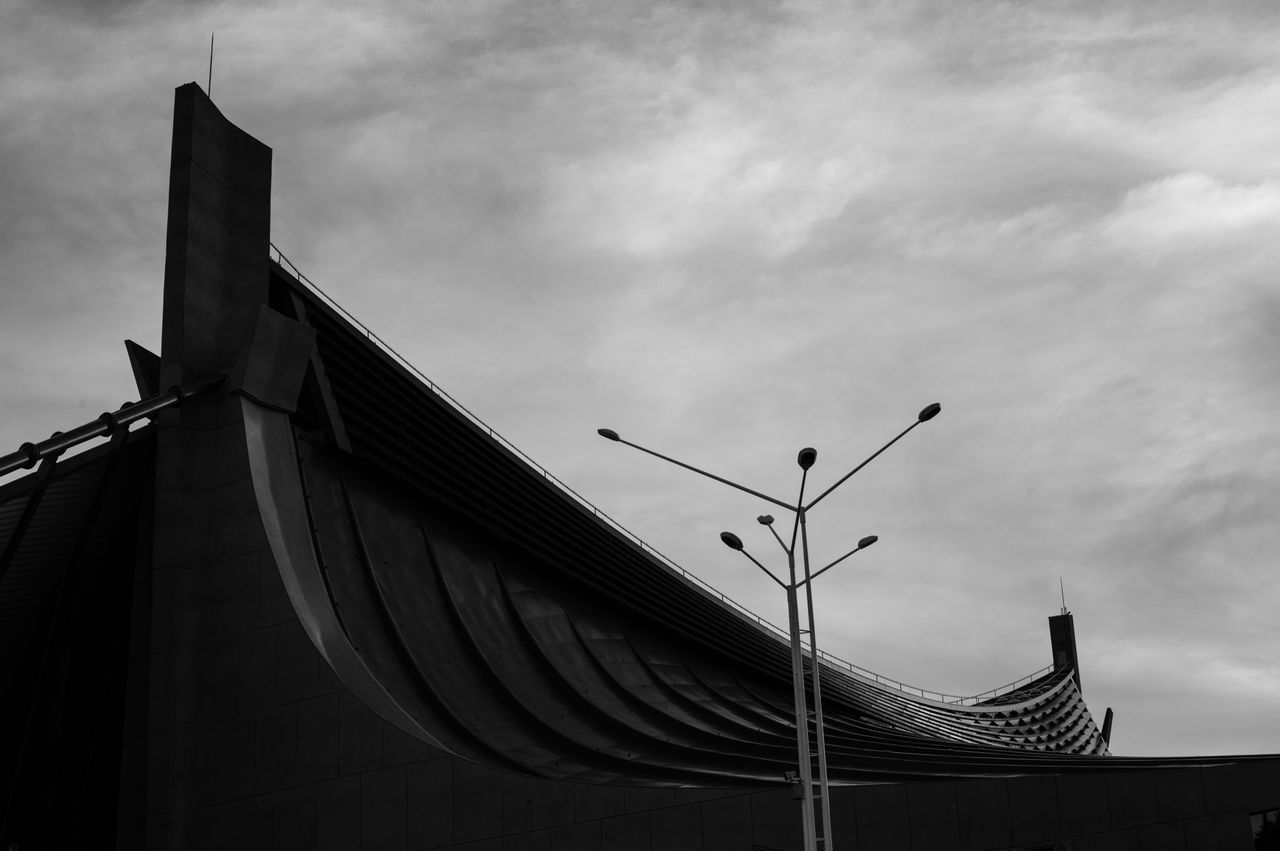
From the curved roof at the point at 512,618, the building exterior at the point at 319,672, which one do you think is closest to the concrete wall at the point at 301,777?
→ the building exterior at the point at 319,672

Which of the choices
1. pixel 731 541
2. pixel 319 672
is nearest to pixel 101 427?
pixel 319 672

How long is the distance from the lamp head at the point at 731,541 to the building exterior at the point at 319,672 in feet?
10.9

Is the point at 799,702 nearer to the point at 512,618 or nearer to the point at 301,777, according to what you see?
the point at 301,777

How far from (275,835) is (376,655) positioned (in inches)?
222

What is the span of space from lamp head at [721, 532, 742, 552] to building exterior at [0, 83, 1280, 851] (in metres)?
3.32

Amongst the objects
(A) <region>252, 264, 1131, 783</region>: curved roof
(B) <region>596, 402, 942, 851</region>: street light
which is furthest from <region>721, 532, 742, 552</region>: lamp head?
(A) <region>252, 264, 1131, 783</region>: curved roof

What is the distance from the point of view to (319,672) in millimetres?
24375

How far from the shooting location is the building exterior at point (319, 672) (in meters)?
21.8

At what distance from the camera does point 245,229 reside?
29453 millimetres

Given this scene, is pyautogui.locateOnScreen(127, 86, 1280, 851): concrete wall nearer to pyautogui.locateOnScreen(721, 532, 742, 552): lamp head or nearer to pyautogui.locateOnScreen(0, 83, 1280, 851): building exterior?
pyautogui.locateOnScreen(0, 83, 1280, 851): building exterior

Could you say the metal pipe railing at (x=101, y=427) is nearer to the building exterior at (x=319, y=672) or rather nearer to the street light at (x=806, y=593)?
the building exterior at (x=319, y=672)

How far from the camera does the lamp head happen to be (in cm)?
1933

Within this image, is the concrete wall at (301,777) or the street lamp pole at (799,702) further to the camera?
the concrete wall at (301,777)

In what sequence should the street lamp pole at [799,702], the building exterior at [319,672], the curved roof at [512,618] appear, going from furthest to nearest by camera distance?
the curved roof at [512,618], the building exterior at [319,672], the street lamp pole at [799,702]
